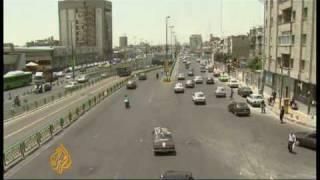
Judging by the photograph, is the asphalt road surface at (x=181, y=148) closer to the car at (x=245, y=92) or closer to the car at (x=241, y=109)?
the car at (x=241, y=109)

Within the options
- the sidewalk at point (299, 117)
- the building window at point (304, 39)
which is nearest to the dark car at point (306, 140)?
the sidewalk at point (299, 117)

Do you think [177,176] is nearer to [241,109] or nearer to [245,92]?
[241,109]

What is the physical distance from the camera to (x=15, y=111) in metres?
43.6

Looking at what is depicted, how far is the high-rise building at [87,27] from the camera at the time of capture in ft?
456

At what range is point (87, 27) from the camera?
528ft

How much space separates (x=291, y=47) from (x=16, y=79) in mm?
45549

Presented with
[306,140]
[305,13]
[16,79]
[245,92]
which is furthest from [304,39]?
[16,79]

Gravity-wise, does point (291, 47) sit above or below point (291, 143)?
above

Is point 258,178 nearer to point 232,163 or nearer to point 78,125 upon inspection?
point 232,163

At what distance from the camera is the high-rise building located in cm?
13900

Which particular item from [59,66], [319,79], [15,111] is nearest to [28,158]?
[15,111]

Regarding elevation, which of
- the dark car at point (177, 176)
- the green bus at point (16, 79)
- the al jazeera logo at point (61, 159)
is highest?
the al jazeera logo at point (61, 159)

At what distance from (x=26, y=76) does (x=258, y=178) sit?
6841cm

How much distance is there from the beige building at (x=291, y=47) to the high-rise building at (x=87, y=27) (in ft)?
251
